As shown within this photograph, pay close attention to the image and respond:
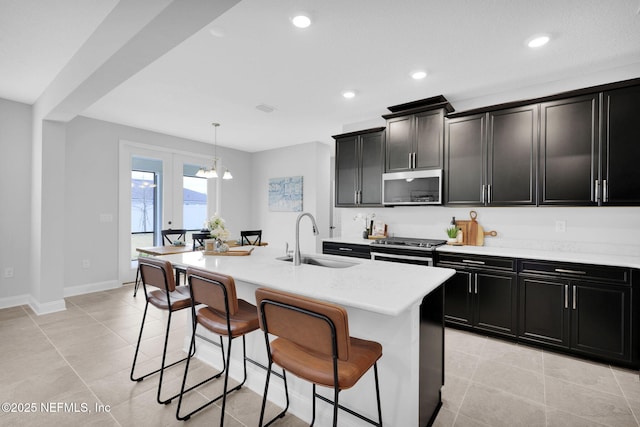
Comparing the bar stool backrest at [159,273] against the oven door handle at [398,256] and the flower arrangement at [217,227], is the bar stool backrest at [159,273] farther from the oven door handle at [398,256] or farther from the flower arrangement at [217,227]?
the oven door handle at [398,256]

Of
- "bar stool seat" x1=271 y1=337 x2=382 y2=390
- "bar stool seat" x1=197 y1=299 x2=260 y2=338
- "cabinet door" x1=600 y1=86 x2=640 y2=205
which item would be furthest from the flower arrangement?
"cabinet door" x1=600 y1=86 x2=640 y2=205

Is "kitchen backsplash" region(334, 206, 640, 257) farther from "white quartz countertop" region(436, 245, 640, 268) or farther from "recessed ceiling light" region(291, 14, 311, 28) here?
"recessed ceiling light" region(291, 14, 311, 28)

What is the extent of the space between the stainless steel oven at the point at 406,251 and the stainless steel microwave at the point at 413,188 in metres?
0.53

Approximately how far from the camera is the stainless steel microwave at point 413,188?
3682 mm

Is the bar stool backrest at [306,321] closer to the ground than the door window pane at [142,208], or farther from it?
closer to the ground

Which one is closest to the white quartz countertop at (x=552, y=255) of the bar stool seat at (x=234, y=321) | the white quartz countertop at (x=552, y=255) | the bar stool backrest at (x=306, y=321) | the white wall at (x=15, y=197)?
the white quartz countertop at (x=552, y=255)

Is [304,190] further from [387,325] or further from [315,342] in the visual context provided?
[315,342]

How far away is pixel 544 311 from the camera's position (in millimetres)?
2842

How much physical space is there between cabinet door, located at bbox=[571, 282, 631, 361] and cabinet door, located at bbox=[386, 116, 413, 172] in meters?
2.18

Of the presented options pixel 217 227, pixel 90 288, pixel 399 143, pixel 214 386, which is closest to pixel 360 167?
pixel 399 143

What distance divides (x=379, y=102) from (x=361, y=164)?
906mm

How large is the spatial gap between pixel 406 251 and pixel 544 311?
141 cm

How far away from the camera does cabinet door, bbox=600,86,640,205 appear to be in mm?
2635

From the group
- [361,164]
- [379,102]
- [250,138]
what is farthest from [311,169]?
[379,102]
